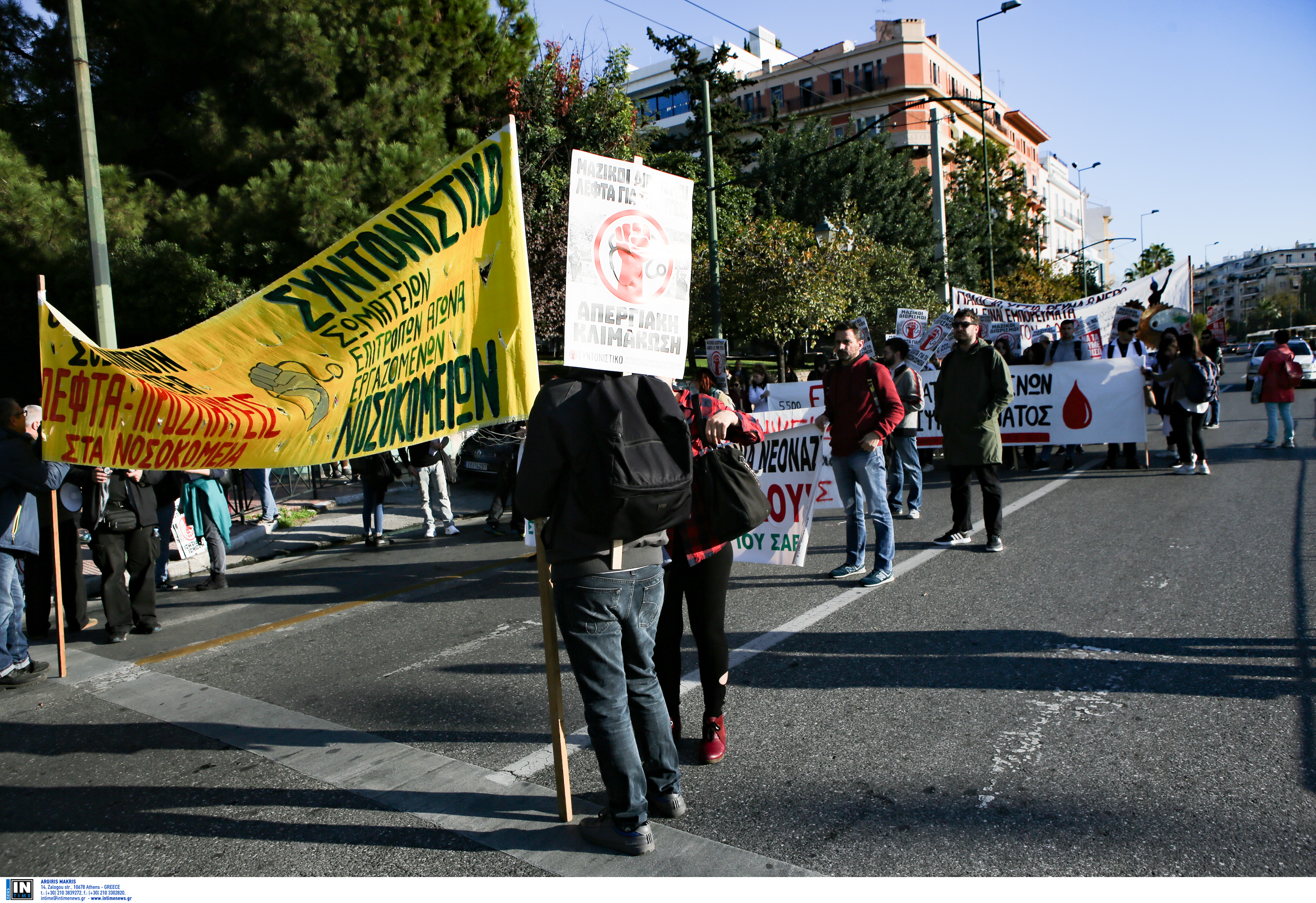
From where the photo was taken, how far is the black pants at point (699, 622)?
12.1ft

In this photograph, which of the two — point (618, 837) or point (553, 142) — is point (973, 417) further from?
point (553, 142)

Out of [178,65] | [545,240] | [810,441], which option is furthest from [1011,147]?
[810,441]

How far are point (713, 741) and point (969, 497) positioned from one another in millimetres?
4875

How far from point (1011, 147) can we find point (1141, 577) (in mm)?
90183

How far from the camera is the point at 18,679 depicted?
18.1 ft

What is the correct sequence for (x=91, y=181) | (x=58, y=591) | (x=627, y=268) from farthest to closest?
1. (x=91, y=181)
2. (x=58, y=591)
3. (x=627, y=268)

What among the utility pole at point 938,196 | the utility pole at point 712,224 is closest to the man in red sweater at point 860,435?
the utility pole at point 712,224

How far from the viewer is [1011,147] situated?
3376 inches

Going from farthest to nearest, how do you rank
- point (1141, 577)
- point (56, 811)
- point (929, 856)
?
point (1141, 577)
point (56, 811)
point (929, 856)

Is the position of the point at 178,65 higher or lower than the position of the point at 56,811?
higher

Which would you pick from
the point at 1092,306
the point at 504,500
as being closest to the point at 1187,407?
the point at 1092,306

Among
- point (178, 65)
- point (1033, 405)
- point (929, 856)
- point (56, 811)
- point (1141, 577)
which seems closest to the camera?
point (929, 856)

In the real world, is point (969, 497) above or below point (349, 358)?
below
